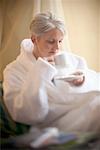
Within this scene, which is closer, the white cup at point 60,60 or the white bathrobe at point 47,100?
the white bathrobe at point 47,100

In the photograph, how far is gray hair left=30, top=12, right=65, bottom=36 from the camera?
4.17ft

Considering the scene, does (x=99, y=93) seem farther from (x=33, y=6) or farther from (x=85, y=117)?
(x=33, y=6)

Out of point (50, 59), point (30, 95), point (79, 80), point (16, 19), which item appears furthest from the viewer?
point (16, 19)

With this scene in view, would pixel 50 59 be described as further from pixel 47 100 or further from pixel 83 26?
pixel 83 26

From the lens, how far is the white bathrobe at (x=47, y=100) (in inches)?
40.4

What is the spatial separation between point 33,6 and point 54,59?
45 cm

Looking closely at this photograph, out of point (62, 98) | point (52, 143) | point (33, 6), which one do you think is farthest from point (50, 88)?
point (33, 6)

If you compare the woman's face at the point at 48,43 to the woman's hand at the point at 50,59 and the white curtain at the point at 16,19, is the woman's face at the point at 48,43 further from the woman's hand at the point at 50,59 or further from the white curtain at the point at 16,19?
the white curtain at the point at 16,19

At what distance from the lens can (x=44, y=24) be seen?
50.1 inches

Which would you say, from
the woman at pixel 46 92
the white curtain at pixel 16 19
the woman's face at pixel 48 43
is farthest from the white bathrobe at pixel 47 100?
the white curtain at pixel 16 19

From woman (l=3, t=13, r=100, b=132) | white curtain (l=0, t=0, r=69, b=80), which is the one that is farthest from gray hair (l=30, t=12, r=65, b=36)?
white curtain (l=0, t=0, r=69, b=80)

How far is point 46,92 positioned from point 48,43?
26 centimetres

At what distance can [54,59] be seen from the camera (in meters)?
1.41

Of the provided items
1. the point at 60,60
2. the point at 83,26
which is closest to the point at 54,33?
the point at 60,60
